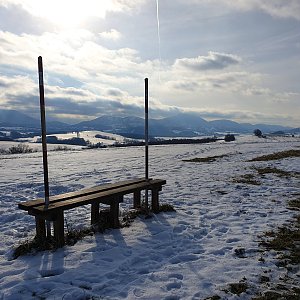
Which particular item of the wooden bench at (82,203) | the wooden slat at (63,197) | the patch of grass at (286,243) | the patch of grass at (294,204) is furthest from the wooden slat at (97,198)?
the patch of grass at (294,204)

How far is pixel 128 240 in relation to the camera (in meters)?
6.46

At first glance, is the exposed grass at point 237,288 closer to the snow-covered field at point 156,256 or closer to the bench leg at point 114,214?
the snow-covered field at point 156,256

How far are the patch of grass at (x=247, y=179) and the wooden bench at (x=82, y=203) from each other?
599 cm

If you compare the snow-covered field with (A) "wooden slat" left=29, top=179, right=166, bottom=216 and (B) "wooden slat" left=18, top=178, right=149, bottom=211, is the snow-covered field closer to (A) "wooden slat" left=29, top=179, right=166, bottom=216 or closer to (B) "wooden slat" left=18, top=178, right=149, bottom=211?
(A) "wooden slat" left=29, top=179, right=166, bottom=216

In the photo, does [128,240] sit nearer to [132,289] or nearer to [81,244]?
[81,244]

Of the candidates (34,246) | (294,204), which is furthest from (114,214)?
(294,204)

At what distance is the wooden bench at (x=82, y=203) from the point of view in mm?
5895

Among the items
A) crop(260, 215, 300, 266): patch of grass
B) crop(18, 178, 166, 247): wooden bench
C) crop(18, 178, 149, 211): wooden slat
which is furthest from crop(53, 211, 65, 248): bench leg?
crop(260, 215, 300, 266): patch of grass

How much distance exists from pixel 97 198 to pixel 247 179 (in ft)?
30.5

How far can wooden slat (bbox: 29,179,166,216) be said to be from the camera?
5.82 metres

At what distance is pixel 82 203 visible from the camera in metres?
6.46

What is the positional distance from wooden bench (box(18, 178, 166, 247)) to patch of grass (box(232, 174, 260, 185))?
599 centimetres

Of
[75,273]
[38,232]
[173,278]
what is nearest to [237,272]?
[173,278]

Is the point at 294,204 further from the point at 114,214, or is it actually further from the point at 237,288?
the point at 237,288
